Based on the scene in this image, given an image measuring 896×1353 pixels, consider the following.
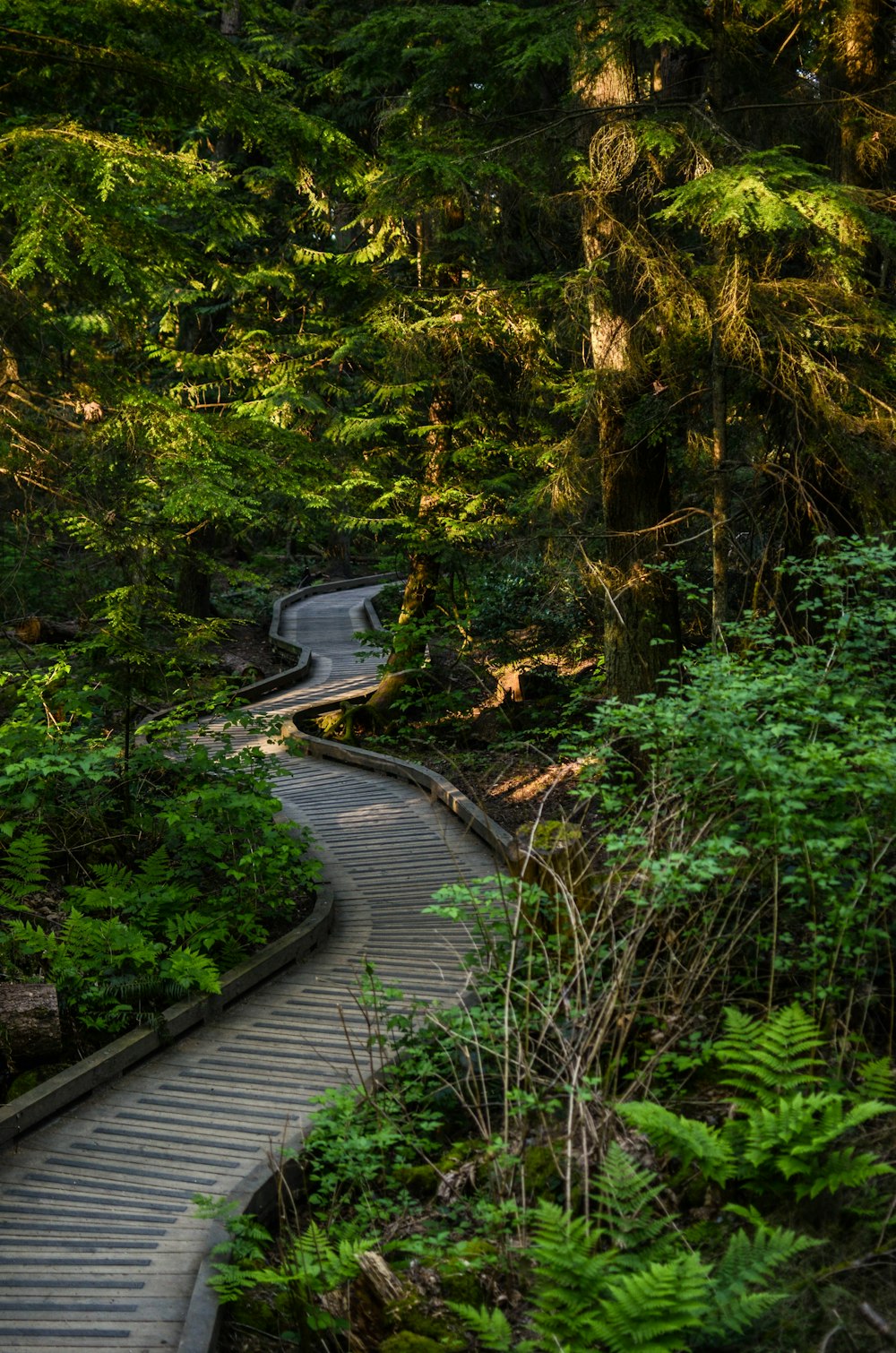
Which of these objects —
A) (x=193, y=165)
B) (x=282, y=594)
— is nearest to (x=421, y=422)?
(x=193, y=165)

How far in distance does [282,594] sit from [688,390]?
22495 millimetres

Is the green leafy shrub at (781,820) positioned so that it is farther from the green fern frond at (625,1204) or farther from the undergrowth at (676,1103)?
the green fern frond at (625,1204)

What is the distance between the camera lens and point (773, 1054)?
471cm

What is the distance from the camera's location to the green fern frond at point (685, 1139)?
13.4 ft

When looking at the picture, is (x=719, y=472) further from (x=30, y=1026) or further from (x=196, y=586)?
(x=196, y=586)

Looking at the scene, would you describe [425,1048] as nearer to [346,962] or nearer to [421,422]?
[346,962]

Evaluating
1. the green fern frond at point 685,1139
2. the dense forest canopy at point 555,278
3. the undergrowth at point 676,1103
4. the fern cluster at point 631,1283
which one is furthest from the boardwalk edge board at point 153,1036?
the green fern frond at point 685,1139

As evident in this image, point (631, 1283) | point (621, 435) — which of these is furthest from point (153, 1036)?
point (621, 435)

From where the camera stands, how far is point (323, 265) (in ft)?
52.2

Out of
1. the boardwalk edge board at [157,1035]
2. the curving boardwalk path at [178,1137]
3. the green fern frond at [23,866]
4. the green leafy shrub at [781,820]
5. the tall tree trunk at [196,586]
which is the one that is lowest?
the curving boardwalk path at [178,1137]

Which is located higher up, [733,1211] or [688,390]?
[688,390]

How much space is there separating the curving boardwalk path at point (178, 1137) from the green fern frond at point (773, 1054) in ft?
6.47

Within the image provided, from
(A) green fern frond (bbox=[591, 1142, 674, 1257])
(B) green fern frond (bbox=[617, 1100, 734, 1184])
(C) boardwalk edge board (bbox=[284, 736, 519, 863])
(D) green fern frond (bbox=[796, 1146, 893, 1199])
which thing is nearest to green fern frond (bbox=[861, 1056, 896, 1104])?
(D) green fern frond (bbox=[796, 1146, 893, 1199])

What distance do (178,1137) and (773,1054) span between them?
358 centimetres
